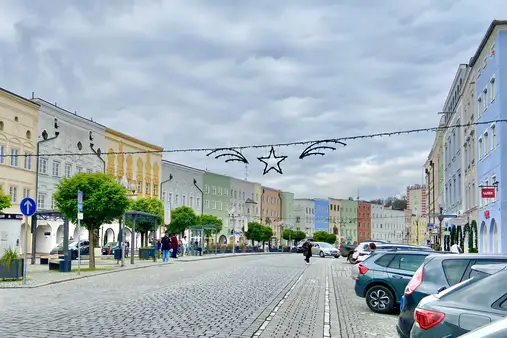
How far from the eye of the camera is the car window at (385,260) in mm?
16438

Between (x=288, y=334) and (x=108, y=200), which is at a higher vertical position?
(x=108, y=200)

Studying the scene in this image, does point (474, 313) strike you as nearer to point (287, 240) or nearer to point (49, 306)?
point (49, 306)

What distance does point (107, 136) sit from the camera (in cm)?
6612

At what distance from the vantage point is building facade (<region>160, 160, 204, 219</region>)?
81.6 meters

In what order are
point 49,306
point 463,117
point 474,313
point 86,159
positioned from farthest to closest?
point 86,159 < point 463,117 < point 49,306 < point 474,313

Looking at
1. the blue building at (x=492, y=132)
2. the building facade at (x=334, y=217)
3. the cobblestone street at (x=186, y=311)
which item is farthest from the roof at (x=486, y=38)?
the building facade at (x=334, y=217)

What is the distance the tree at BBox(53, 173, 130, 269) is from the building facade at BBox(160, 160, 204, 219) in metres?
45.9

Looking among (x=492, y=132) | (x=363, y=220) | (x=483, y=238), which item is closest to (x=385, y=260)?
(x=492, y=132)

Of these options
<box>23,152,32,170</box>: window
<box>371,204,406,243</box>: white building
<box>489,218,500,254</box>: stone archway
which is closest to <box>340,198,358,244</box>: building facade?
<box>371,204,406,243</box>: white building

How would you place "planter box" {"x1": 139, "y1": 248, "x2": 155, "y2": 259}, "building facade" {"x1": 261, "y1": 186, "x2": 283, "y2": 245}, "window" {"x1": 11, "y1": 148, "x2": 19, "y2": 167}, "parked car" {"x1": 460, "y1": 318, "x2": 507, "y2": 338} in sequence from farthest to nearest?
"building facade" {"x1": 261, "y1": 186, "x2": 283, "y2": 245} → "window" {"x1": 11, "y1": 148, "x2": 19, "y2": 167} → "planter box" {"x1": 139, "y1": 248, "x2": 155, "y2": 259} → "parked car" {"x1": 460, "y1": 318, "x2": 507, "y2": 338}

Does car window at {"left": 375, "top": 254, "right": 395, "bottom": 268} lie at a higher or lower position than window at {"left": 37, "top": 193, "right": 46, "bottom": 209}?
lower

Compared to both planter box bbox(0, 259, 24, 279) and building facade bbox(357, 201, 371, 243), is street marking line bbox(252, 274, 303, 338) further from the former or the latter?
building facade bbox(357, 201, 371, 243)

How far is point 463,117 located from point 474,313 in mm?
46918

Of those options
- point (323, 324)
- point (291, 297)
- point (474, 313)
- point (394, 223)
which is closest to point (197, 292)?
point (291, 297)
